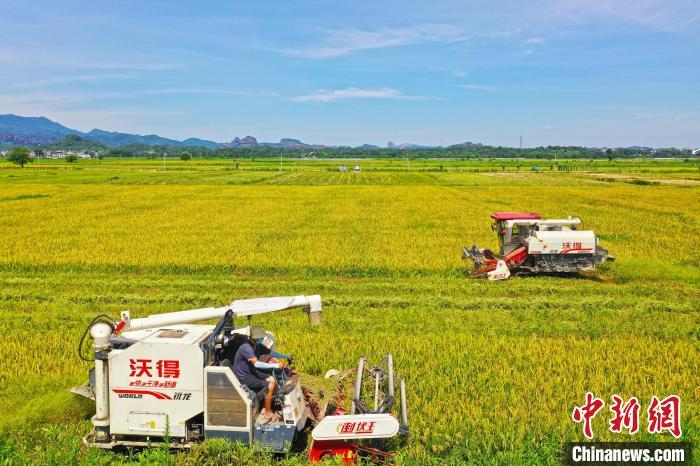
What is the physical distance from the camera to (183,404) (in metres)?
7.42

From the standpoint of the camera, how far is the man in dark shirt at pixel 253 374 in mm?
7668

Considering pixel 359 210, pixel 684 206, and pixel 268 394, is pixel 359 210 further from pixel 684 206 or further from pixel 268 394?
pixel 268 394

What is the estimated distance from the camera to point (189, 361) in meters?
7.27

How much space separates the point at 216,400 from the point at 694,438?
276 inches

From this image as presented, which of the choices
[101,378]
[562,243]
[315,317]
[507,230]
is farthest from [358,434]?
[507,230]

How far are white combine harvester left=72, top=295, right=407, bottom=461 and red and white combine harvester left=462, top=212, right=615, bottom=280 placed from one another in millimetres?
12856

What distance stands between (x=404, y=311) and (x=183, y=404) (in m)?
9.18

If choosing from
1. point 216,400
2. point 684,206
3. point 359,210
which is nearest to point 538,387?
point 216,400

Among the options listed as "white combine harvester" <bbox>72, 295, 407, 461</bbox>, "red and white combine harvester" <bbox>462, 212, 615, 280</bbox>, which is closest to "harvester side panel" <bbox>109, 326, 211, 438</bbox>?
"white combine harvester" <bbox>72, 295, 407, 461</bbox>

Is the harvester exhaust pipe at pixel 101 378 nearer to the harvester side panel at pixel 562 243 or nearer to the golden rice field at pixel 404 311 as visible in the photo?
the golden rice field at pixel 404 311

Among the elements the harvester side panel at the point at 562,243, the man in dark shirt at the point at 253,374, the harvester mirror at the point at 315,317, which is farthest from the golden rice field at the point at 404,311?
the harvester mirror at the point at 315,317

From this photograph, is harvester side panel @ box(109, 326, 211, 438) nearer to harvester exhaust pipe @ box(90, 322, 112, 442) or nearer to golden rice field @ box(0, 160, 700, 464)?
harvester exhaust pipe @ box(90, 322, 112, 442)

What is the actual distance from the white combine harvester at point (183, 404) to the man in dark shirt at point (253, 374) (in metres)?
0.14

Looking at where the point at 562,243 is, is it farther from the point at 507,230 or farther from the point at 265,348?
the point at 265,348
